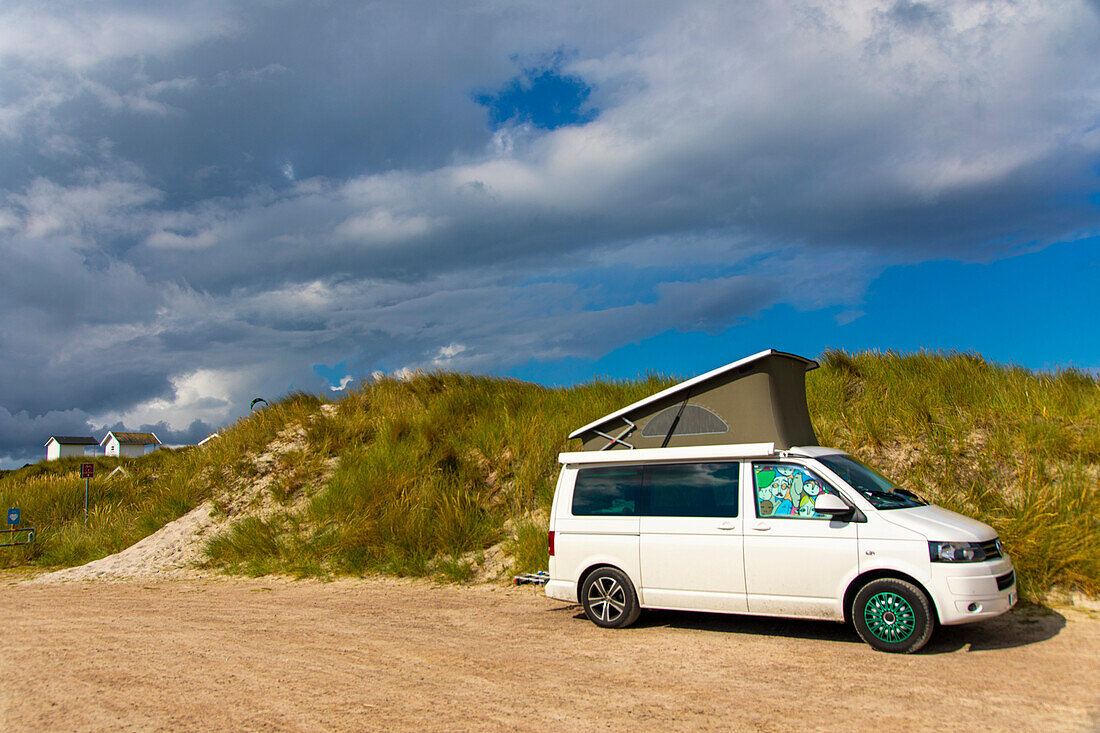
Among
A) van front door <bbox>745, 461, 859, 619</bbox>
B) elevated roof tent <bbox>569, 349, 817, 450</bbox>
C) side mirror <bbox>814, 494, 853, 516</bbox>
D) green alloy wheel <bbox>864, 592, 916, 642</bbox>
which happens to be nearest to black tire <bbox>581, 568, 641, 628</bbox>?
van front door <bbox>745, 461, 859, 619</bbox>

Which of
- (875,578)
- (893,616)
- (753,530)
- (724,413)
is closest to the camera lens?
(893,616)

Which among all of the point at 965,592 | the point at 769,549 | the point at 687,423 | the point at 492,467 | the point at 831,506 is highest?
the point at 687,423

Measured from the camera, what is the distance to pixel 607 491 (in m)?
8.90

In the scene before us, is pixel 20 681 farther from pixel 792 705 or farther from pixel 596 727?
pixel 792 705

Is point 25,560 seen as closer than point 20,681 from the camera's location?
No

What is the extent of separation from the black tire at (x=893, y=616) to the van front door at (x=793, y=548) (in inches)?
8.8

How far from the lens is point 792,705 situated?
18.5ft

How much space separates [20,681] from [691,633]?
22.9ft

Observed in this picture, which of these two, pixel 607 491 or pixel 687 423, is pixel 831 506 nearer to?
pixel 687 423

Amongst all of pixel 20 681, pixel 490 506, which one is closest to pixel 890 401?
pixel 490 506

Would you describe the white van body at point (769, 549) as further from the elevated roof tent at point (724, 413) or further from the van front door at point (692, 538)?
the elevated roof tent at point (724, 413)

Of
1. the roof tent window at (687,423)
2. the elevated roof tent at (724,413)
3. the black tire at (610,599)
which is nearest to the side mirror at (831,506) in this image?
the elevated roof tent at (724,413)

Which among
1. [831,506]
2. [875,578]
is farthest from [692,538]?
[875,578]

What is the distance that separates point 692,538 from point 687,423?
1748 millimetres
